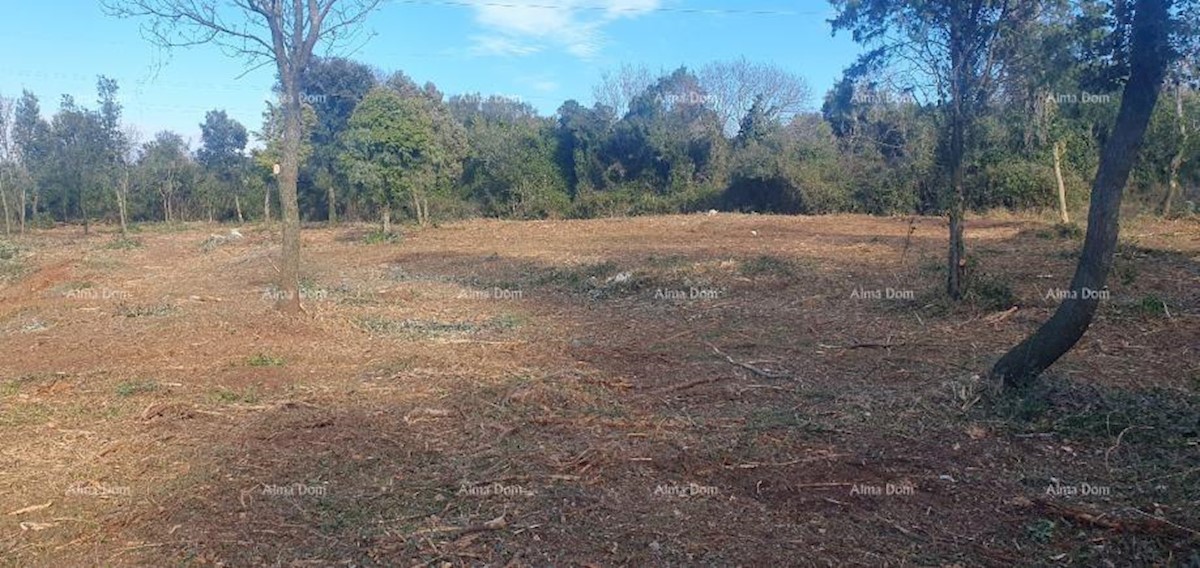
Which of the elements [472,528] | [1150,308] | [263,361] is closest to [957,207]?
[1150,308]

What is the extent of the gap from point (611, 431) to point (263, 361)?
405 cm

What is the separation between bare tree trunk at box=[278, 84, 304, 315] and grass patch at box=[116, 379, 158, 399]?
111 inches

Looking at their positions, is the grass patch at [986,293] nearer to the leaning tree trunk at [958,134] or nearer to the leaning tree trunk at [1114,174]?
the leaning tree trunk at [958,134]

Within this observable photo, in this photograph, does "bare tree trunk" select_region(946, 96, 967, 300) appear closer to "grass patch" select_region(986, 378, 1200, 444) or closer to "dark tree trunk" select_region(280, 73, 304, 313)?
"grass patch" select_region(986, 378, 1200, 444)

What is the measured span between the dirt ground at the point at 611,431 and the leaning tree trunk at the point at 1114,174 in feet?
1.86

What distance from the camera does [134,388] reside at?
7.00 meters

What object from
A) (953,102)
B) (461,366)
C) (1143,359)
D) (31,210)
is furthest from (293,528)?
(31,210)

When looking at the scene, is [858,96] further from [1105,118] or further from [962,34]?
[1105,118]

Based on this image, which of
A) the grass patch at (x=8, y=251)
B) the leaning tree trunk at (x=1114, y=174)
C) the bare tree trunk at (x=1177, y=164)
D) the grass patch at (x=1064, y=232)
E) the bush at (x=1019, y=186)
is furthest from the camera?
the bush at (x=1019, y=186)

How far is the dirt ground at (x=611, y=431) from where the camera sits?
415cm

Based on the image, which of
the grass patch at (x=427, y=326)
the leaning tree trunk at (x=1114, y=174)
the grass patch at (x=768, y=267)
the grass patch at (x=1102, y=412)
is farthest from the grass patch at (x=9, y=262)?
the leaning tree trunk at (x=1114, y=174)

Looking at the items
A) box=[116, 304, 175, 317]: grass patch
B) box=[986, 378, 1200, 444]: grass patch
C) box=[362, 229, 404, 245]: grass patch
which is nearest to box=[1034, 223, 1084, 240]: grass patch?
box=[986, 378, 1200, 444]: grass patch

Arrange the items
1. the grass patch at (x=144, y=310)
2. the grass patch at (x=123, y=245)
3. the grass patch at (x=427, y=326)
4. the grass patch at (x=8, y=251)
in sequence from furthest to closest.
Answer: the grass patch at (x=123, y=245) < the grass patch at (x=8, y=251) < the grass patch at (x=144, y=310) < the grass patch at (x=427, y=326)

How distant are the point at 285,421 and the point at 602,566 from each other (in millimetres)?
3265
